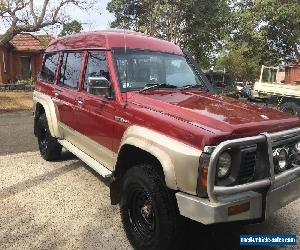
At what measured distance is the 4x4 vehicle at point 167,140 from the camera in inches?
129

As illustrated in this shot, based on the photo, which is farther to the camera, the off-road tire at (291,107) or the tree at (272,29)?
the tree at (272,29)

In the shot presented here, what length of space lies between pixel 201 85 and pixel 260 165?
212 centimetres

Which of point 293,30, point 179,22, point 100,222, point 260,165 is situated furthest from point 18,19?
point 260,165

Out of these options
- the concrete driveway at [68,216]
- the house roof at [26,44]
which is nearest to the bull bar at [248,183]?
the concrete driveway at [68,216]

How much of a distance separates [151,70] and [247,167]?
2101 mm

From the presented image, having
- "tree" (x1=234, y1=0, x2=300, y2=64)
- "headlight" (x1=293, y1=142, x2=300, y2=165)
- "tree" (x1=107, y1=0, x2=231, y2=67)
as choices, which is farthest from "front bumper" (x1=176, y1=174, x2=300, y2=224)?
"tree" (x1=107, y1=0, x2=231, y2=67)

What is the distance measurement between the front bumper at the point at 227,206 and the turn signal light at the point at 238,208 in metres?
0.01

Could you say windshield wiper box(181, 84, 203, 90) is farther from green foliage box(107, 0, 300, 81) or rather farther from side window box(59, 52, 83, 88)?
green foliage box(107, 0, 300, 81)

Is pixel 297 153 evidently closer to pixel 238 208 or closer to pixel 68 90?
pixel 238 208

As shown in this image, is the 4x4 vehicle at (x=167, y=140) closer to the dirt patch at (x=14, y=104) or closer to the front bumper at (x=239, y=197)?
the front bumper at (x=239, y=197)

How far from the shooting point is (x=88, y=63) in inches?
212

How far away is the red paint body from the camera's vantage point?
344 cm

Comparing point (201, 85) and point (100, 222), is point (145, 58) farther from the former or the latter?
point (100, 222)

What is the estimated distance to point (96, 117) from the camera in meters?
4.93
